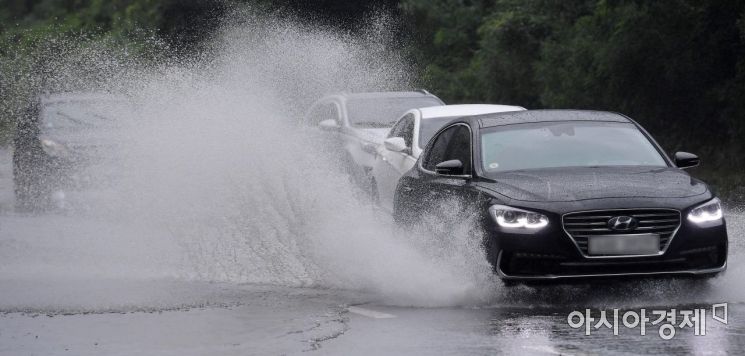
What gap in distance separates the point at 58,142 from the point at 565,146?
10948 mm

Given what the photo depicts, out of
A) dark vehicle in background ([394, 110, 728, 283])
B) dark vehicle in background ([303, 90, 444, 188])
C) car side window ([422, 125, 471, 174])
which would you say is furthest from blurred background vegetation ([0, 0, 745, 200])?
dark vehicle in background ([394, 110, 728, 283])

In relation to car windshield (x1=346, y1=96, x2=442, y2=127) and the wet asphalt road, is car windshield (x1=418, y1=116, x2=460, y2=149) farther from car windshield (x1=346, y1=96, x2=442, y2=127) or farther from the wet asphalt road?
the wet asphalt road

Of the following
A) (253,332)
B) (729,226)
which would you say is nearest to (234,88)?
(729,226)

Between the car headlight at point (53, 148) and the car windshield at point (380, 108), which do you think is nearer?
the car windshield at point (380, 108)

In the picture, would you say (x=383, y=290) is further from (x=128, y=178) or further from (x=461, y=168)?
(x=128, y=178)

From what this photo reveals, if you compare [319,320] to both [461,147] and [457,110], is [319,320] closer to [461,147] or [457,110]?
[461,147]

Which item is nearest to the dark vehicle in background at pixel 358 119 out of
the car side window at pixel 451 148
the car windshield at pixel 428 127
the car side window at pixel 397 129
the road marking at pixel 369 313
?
the car side window at pixel 397 129

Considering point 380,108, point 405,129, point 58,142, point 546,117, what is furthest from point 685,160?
point 58,142

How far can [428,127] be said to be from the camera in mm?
16141

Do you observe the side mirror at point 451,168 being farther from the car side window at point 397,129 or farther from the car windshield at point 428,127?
the car side window at point 397,129

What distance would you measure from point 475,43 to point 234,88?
10.4m

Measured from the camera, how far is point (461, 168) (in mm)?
10906

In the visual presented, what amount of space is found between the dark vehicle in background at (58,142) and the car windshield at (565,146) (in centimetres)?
960

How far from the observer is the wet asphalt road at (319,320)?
26.8 ft
